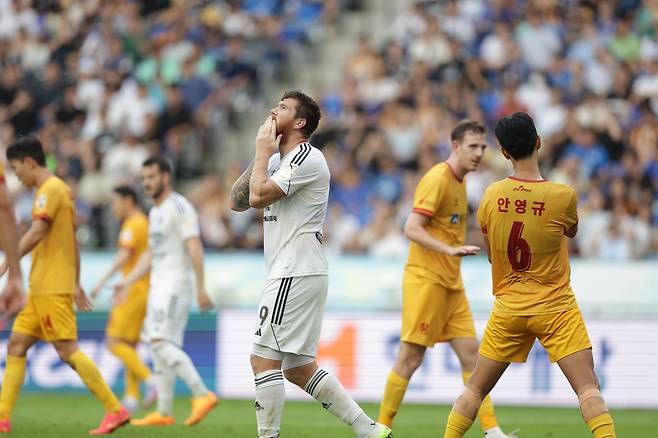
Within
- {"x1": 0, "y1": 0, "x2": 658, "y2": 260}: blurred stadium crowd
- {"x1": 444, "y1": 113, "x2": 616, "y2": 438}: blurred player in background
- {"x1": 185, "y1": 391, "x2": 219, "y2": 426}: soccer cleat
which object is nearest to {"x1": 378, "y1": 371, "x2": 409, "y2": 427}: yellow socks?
{"x1": 444, "y1": 113, "x2": 616, "y2": 438}: blurred player in background

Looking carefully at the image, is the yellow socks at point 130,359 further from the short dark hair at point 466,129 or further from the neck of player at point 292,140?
the neck of player at point 292,140

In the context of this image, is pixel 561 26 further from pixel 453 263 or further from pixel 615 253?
pixel 453 263

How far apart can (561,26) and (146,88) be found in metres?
7.94

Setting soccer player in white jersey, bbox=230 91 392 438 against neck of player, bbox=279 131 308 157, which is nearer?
soccer player in white jersey, bbox=230 91 392 438

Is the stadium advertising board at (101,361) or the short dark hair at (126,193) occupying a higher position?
the short dark hair at (126,193)

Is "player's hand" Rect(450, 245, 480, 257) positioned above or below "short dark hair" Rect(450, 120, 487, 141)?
below

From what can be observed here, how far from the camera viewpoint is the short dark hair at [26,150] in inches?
435

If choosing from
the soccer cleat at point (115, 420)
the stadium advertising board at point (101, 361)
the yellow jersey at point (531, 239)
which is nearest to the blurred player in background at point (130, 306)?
the stadium advertising board at point (101, 361)

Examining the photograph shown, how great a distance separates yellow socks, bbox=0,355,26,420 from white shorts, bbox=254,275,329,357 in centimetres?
346

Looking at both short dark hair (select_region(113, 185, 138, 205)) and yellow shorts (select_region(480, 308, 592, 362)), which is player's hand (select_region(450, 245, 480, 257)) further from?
short dark hair (select_region(113, 185, 138, 205))

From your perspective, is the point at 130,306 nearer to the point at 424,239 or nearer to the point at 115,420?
the point at 115,420

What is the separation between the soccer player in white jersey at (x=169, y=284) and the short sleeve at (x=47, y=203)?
6.46ft

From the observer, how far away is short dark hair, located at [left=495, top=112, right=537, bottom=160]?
8305 mm

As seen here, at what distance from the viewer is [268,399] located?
844cm
